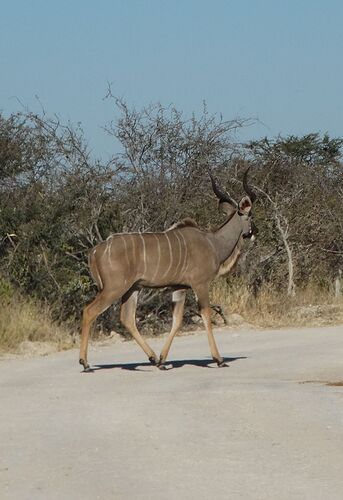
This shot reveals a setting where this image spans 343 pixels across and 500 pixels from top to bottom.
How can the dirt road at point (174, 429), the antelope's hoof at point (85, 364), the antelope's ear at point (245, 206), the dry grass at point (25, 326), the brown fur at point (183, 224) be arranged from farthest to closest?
the dry grass at point (25, 326)
the antelope's ear at point (245, 206)
the brown fur at point (183, 224)
the antelope's hoof at point (85, 364)
the dirt road at point (174, 429)

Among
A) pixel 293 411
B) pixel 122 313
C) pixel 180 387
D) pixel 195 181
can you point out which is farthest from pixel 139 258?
pixel 195 181

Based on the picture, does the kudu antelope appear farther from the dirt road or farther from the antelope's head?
the dirt road

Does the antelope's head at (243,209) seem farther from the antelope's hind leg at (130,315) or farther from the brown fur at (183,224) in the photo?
the antelope's hind leg at (130,315)

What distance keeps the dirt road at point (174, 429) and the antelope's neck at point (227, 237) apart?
114cm

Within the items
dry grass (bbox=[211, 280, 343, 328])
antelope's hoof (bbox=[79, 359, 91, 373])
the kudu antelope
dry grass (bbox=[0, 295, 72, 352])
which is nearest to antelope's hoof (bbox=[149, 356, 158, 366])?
the kudu antelope

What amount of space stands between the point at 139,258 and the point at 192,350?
2325mm

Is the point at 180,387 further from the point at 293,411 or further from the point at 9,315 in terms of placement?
the point at 9,315

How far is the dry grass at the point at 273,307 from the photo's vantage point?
18062 mm

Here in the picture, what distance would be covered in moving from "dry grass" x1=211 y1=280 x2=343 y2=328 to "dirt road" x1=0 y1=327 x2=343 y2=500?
406 cm

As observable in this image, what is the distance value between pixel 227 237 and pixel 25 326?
2858 mm

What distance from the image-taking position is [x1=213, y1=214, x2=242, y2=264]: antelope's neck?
45.1ft

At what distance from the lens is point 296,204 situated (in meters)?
21.3

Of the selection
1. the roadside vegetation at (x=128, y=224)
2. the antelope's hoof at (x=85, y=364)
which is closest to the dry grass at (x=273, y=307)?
the roadside vegetation at (x=128, y=224)

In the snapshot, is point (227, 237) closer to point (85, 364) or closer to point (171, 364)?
point (171, 364)
